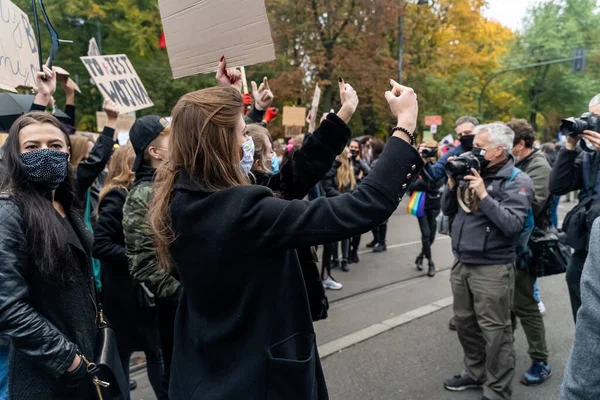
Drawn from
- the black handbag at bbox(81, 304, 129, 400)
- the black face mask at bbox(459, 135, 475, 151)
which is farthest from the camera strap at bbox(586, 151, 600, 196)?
the black handbag at bbox(81, 304, 129, 400)

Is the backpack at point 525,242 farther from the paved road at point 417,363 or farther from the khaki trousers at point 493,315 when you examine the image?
the paved road at point 417,363

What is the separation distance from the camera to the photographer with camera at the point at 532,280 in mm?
3840

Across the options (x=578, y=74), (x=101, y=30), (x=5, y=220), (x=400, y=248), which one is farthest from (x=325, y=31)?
(x=578, y=74)

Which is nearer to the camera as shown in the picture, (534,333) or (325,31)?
(534,333)

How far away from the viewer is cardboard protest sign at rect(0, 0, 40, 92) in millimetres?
3082

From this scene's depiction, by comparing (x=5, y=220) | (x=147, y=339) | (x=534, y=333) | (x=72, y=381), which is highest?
(x=5, y=220)

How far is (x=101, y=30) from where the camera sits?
17578mm

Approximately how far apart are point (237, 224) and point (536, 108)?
3732 cm

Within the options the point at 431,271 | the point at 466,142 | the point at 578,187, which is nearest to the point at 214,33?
the point at 466,142

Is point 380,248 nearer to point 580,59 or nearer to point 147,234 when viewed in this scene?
point 147,234

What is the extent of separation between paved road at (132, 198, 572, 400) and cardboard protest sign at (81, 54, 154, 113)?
2.54 m

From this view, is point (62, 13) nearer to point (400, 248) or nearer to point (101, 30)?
point (101, 30)

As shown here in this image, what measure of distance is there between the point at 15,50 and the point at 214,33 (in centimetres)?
186

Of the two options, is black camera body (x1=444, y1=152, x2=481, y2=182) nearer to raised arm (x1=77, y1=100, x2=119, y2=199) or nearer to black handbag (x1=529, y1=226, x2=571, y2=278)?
black handbag (x1=529, y1=226, x2=571, y2=278)
